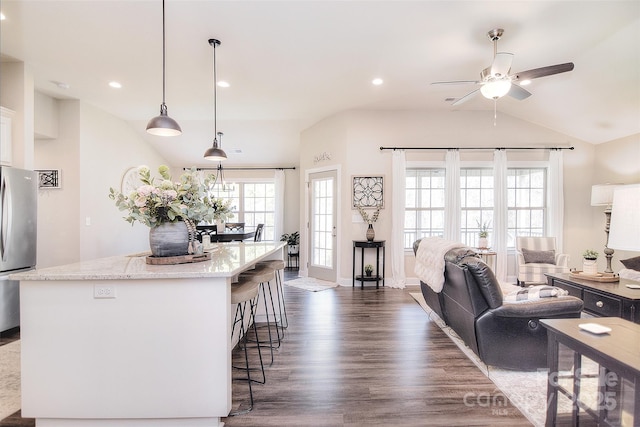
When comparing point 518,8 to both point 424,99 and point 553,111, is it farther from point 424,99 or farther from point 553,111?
point 553,111

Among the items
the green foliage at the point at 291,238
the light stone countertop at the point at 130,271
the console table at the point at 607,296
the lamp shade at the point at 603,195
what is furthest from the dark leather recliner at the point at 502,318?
the green foliage at the point at 291,238

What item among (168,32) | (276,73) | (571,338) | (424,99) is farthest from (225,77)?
(571,338)

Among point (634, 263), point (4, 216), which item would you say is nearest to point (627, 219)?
point (634, 263)

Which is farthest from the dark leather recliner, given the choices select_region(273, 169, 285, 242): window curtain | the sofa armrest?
select_region(273, 169, 285, 242): window curtain

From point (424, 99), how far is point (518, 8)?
215 cm

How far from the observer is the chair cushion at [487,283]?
2.23 meters

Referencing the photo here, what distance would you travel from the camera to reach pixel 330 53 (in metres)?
3.37

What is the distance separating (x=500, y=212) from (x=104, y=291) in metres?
5.76

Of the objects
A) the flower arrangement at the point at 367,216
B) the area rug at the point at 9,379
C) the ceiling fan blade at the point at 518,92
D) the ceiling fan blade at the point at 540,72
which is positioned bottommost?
the area rug at the point at 9,379

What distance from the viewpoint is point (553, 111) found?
479 centimetres

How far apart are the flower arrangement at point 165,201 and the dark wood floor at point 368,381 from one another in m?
1.35

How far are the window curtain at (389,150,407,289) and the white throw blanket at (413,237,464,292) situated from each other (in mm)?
1958

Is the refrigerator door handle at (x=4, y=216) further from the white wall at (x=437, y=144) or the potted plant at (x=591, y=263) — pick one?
the potted plant at (x=591, y=263)

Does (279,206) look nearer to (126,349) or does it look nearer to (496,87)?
(496,87)
